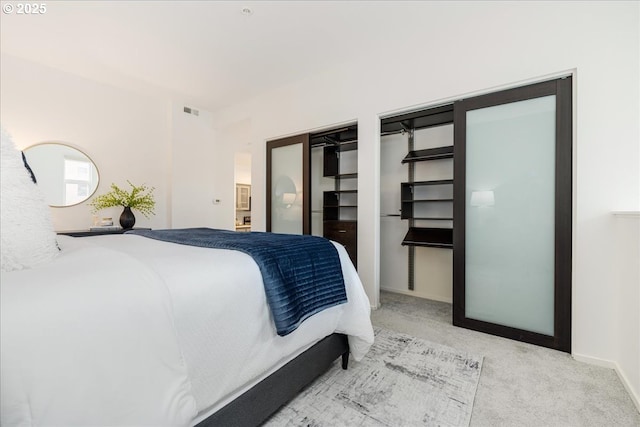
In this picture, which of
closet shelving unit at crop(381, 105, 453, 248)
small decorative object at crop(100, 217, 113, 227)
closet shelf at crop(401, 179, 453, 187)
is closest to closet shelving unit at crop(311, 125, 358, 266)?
closet shelving unit at crop(381, 105, 453, 248)

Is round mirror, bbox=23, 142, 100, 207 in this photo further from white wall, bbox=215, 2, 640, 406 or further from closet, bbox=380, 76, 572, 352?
closet, bbox=380, 76, 572, 352

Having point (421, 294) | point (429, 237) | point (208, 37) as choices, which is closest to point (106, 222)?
point (208, 37)

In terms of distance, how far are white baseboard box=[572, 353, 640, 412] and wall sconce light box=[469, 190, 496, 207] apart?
4.13 feet

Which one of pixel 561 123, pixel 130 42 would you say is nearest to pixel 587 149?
pixel 561 123

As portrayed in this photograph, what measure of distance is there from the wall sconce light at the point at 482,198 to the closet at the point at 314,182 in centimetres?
152

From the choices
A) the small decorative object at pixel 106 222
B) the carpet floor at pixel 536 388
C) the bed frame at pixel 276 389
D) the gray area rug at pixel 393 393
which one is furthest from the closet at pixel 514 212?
the small decorative object at pixel 106 222

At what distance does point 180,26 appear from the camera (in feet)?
8.77

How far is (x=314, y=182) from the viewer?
14.3ft

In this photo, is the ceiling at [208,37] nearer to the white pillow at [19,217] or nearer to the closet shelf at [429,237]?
the closet shelf at [429,237]

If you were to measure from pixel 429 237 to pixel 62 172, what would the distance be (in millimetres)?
4622

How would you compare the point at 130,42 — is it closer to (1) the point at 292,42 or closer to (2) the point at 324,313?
(1) the point at 292,42

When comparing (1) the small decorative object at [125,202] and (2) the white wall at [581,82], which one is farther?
(1) the small decorative object at [125,202]

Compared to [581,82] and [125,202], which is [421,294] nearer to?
[581,82]

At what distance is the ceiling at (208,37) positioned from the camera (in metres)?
2.44
